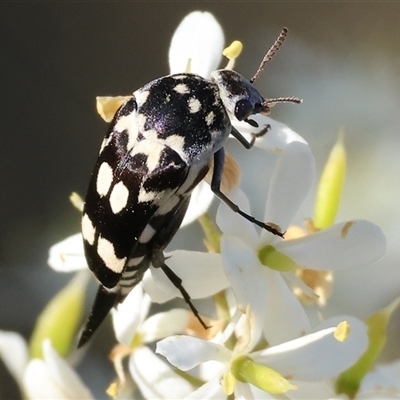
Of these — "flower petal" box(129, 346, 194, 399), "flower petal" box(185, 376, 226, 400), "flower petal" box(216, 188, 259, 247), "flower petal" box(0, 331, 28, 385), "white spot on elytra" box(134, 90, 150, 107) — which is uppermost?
"white spot on elytra" box(134, 90, 150, 107)

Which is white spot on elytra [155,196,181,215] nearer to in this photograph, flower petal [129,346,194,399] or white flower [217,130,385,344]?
white flower [217,130,385,344]

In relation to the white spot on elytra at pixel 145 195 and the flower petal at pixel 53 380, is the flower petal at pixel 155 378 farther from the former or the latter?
the white spot on elytra at pixel 145 195

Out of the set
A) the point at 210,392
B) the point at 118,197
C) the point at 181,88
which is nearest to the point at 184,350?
the point at 210,392

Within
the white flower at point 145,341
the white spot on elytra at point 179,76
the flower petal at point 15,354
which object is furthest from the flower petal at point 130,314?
the white spot on elytra at point 179,76

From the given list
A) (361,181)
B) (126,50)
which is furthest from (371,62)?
(126,50)

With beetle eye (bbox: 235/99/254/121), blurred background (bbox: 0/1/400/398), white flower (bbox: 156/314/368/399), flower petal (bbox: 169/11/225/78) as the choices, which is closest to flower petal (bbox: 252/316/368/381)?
white flower (bbox: 156/314/368/399)

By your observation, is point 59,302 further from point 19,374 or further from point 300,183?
point 300,183
